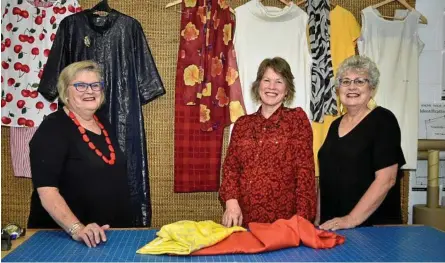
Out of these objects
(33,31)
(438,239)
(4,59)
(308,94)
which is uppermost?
(33,31)

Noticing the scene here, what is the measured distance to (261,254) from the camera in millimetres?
1460

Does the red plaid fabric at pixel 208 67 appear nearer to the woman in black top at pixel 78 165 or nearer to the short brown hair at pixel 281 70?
the short brown hair at pixel 281 70

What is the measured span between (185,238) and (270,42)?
6.78 ft

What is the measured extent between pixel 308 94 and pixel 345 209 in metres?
1.33

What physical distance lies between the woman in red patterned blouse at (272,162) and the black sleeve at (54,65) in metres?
1.51

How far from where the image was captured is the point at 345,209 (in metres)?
2.09

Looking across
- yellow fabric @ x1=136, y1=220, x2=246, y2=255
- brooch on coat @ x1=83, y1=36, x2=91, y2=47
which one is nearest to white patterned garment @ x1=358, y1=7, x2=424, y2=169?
brooch on coat @ x1=83, y1=36, x2=91, y2=47

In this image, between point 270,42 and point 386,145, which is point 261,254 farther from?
point 270,42

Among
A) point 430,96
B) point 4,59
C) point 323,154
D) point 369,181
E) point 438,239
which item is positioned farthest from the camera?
point 430,96

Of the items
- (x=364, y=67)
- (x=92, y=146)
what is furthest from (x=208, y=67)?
(x=92, y=146)

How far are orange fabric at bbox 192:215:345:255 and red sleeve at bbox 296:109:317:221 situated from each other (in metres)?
0.39

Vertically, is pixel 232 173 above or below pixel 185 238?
above

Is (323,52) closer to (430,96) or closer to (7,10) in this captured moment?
(430,96)

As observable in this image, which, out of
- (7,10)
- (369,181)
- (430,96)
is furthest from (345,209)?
(7,10)
